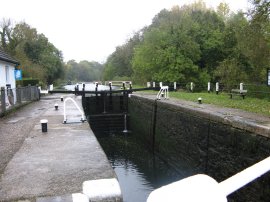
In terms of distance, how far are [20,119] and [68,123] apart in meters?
3.31

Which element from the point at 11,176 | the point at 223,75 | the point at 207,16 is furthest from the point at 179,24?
the point at 11,176

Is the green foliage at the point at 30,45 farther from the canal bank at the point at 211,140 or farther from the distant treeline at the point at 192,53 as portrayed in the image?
the canal bank at the point at 211,140

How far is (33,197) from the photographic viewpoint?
3479mm

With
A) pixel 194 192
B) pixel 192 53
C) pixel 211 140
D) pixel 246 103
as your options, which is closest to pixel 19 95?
pixel 246 103

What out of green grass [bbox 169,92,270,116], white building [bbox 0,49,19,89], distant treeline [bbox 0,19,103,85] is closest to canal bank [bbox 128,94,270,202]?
green grass [bbox 169,92,270,116]

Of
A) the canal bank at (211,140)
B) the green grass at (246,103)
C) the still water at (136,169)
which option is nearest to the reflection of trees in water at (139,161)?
the still water at (136,169)

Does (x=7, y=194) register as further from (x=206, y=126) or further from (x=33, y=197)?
(x=206, y=126)

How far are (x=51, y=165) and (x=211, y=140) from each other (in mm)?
4538

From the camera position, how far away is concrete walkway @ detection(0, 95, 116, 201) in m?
3.68

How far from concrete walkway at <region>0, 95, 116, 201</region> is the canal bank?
2892 mm

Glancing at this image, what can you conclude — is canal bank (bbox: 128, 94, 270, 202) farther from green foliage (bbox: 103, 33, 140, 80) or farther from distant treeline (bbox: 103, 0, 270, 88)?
green foliage (bbox: 103, 33, 140, 80)

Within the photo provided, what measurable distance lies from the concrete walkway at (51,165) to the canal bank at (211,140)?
2.89 m

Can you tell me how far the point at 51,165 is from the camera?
15.8 ft

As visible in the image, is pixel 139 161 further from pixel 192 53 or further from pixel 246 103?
pixel 192 53
